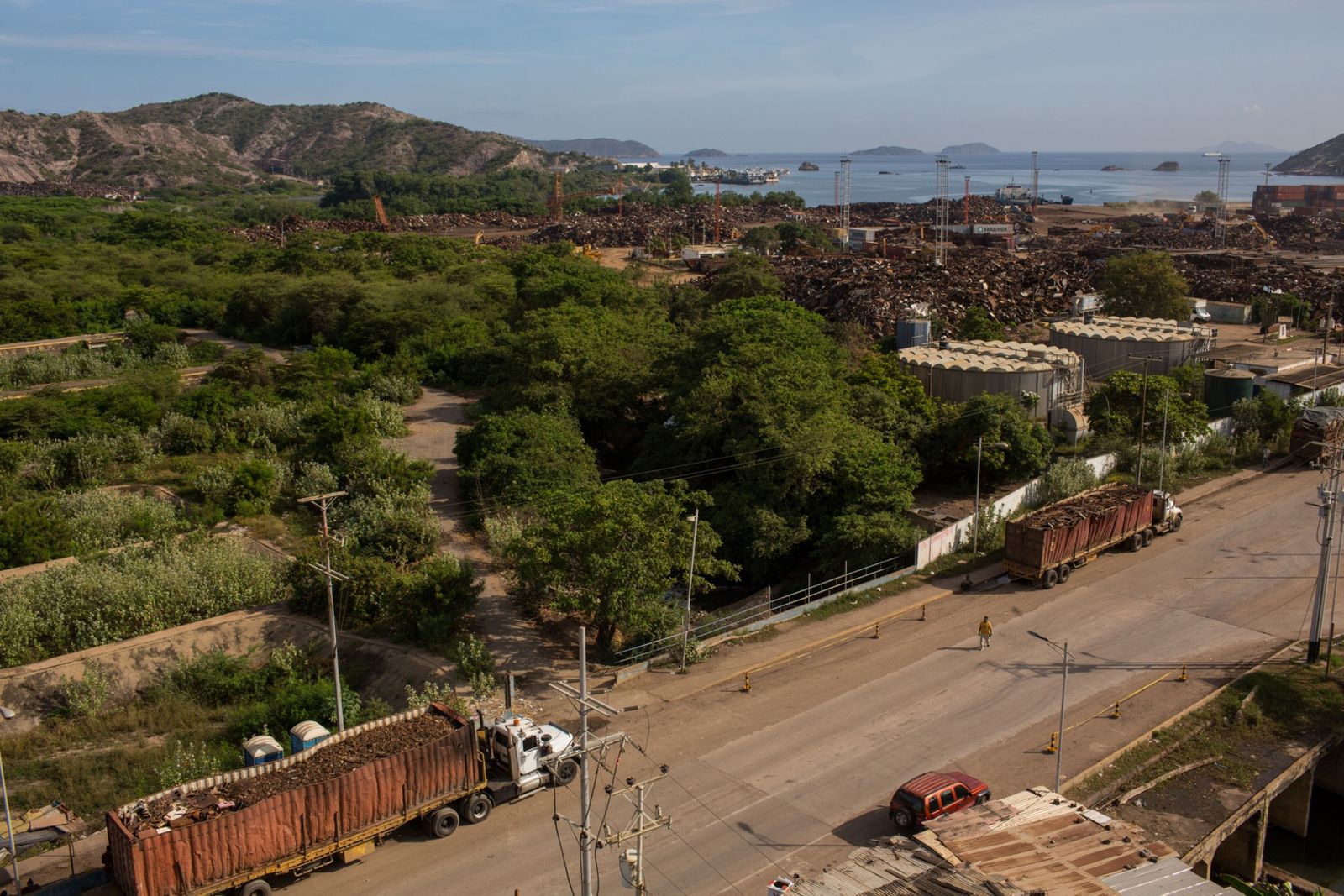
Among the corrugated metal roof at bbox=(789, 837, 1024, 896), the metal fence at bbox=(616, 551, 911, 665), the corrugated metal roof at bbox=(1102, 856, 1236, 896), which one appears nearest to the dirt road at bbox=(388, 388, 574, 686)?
the metal fence at bbox=(616, 551, 911, 665)

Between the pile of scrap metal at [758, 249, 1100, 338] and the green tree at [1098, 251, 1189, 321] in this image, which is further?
the pile of scrap metal at [758, 249, 1100, 338]

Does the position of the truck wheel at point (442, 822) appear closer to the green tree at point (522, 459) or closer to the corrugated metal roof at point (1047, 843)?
the corrugated metal roof at point (1047, 843)

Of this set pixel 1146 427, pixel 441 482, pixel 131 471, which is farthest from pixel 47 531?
pixel 1146 427

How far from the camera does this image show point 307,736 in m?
16.4

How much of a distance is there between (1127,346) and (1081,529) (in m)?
21.1

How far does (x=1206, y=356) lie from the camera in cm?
4403

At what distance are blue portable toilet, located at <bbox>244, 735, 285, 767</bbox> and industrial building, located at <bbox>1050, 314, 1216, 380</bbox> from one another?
119 ft

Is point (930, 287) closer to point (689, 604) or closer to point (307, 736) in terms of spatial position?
point (689, 604)

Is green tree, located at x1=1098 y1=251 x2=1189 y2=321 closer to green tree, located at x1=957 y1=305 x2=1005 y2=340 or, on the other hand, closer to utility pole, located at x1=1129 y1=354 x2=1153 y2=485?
green tree, located at x1=957 y1=305 x2=1005 y2=340

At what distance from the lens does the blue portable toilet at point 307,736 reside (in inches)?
646

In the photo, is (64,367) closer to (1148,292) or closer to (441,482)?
(441,482)

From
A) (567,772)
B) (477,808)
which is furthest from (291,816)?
(567,772)

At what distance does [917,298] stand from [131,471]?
40.7 metres

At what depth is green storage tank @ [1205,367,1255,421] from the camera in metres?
38.3
